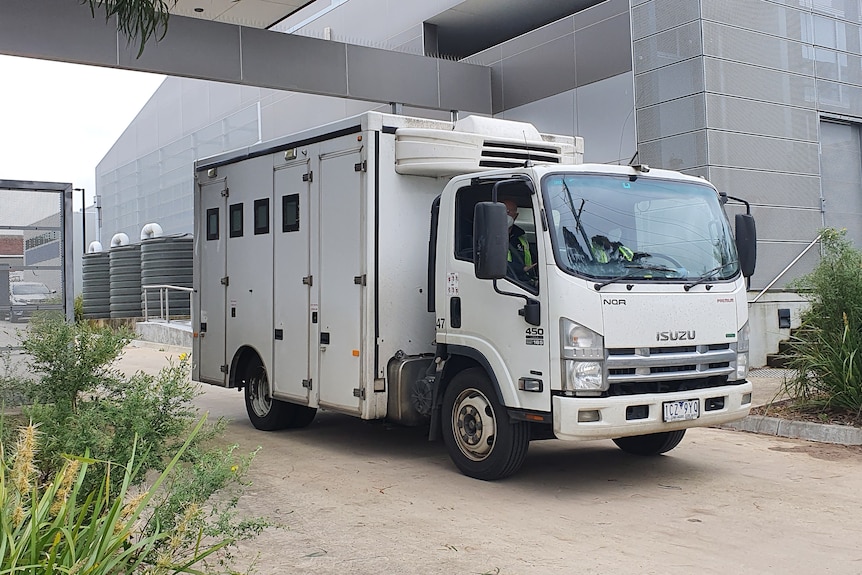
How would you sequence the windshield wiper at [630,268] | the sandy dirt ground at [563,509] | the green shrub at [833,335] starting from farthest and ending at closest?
the green shrub at [833,335], the windshield wiper at [630,268], the sandy dirt ground at [563,509]

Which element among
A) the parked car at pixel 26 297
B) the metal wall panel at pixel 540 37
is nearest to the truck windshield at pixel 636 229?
the parked car at pixel 26 297

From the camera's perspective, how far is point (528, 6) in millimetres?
21859

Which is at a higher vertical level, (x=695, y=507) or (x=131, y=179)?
(x=131, y=179)

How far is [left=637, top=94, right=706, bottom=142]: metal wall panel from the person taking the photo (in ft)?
44.8

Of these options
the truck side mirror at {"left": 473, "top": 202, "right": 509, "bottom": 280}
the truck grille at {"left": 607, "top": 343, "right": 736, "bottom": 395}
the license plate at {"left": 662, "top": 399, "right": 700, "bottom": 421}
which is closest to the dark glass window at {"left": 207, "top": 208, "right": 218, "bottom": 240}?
the truck side mirror at {"left": 473, "top": 202, "right": 509, "bottom": 280}

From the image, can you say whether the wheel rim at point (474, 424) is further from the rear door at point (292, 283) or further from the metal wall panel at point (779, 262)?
the metal wall panel at point (779, 262)

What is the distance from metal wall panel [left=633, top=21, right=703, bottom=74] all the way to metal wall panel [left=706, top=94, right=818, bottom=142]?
81 centimetres

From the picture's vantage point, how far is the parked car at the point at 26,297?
436 inches

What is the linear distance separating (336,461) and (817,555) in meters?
4.46

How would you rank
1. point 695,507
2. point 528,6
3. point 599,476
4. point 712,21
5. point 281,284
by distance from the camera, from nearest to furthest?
point 695,507 → point 599,476 → point 281,284 → point 712,21 → point 528,6

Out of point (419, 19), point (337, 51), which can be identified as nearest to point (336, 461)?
point (337, 51)

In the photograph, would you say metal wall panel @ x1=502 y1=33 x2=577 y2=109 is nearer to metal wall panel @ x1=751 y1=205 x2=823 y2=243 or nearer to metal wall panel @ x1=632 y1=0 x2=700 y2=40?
metal wall panel @ x1=632 y1=0 x2=700 y2=40

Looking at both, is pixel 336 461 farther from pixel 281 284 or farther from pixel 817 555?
pixel 817 555

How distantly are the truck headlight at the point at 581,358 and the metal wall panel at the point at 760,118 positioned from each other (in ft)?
25.6
